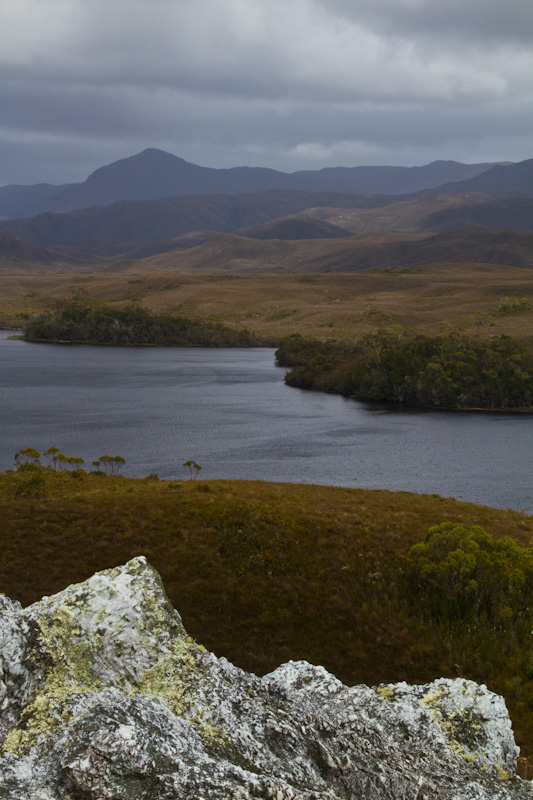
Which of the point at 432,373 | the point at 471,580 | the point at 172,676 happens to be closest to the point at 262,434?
the point at 432,373

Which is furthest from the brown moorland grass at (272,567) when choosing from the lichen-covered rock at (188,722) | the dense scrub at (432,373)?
the dense scrub at (432,373)

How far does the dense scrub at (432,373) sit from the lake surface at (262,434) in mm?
7662

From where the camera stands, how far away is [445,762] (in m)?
9.98

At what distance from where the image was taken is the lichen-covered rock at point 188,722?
8.02 metres

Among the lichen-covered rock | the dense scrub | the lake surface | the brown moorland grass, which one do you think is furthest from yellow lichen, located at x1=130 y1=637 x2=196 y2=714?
the dense scrub

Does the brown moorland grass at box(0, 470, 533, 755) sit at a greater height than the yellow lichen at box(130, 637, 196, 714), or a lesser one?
lesser

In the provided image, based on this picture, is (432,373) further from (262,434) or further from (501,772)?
(501,772)

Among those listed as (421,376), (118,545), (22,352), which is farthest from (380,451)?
(22,352)

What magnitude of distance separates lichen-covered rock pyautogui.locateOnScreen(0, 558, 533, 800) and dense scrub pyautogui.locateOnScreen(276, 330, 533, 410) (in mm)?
120070

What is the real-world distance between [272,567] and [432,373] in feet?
355

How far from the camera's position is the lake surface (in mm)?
70875

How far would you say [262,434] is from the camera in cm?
9256

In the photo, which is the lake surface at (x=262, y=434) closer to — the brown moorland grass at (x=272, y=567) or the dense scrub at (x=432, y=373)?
the dense scrub at (x=432, y=373)

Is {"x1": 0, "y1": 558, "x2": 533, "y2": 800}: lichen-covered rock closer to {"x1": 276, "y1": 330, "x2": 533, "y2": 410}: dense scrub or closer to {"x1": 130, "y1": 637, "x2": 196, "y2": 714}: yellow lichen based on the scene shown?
{"x1": 130, "y1": 637, "x2": 196, "y2": 714}: yellow lichen
